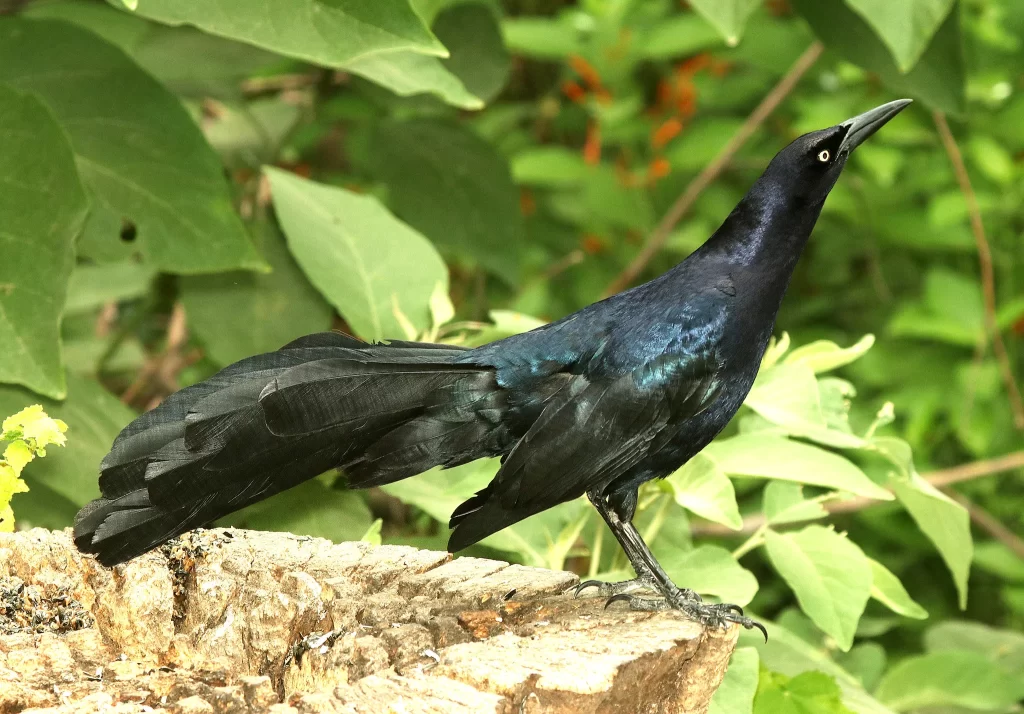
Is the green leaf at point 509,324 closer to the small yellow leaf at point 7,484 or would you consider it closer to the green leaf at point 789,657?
the green leaf at point 789,657

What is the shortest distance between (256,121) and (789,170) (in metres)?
1.58

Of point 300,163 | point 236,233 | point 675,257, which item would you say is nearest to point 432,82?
point 236,233

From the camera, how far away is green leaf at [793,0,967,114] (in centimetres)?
226

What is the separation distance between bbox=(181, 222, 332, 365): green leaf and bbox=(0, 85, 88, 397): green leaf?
56 centimetres

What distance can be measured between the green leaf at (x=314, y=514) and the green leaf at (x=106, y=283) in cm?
132

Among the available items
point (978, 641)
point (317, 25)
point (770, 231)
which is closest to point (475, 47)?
→ point (317, 25)

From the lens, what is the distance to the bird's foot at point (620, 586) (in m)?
1.61

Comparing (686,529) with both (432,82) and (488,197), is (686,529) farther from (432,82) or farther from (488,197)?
(488,197)

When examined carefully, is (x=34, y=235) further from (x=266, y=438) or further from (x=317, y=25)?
(x=266, y=438)

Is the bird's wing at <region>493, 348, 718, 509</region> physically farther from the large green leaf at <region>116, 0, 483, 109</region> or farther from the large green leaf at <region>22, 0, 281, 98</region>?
the large green leaf at <region>22, 0, 281, 98</region>

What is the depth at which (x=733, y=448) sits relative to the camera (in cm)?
176

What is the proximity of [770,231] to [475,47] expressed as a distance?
1249 mm

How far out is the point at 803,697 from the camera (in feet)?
5.34

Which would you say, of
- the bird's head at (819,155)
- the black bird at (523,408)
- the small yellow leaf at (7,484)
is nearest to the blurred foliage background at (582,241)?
the small yellow leaf at (7,484)
